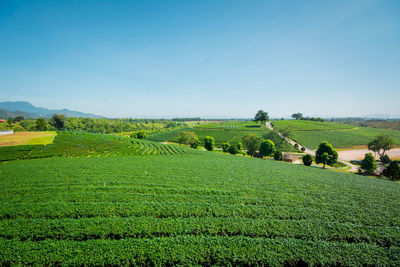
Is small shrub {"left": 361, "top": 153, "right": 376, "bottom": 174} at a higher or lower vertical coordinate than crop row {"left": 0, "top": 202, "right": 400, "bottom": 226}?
lower

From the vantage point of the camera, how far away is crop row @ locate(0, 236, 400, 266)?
316 inches

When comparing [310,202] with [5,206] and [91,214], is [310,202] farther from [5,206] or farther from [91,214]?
[5,206]

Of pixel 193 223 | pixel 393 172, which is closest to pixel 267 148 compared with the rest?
pixel 393 172

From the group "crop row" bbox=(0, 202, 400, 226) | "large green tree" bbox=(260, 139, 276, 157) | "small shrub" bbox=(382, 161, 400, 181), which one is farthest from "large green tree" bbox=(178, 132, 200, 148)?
"small shrub" bbox=(382, 161, 400, 181)

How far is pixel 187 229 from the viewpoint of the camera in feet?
33.3

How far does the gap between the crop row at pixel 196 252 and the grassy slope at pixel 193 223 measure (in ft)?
0.17

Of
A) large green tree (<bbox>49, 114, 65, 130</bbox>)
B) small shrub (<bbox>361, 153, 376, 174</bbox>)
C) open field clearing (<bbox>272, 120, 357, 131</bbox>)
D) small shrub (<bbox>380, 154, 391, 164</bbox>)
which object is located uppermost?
large green tree (<bbox>49, 114, 65, 130</bbox>)

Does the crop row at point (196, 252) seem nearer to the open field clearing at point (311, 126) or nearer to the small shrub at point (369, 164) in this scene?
the small shrub at point (369, 164)

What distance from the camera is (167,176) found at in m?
21.2

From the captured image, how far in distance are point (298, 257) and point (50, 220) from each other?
17313 millimetres

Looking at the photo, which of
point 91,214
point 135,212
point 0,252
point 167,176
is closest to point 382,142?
point 167,176

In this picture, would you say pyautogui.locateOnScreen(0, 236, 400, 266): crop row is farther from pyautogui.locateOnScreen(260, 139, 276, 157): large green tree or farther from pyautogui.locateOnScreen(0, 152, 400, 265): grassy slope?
pyautogui.locateOnScreen(260, 139, 276, 157): large green tree

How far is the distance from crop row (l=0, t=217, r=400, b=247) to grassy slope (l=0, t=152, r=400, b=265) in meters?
0.07

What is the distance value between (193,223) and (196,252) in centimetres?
235
